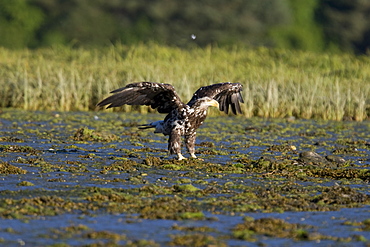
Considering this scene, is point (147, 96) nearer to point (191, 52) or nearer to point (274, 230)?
point (274, 230)

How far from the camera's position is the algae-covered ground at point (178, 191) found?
599 centimetres

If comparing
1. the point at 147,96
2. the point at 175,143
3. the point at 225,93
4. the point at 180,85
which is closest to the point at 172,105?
the point at 147,96

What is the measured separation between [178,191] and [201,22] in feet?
103

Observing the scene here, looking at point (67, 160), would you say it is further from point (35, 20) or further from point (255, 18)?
point (255, 18)

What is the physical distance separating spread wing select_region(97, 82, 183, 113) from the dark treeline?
18.5m

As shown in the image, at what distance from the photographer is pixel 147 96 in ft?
33.9

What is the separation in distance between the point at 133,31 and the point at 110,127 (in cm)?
2123

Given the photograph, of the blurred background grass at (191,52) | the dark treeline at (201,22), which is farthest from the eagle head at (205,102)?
the dark treeline at (201,22)

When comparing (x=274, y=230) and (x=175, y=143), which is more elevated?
(x=175, y=143)

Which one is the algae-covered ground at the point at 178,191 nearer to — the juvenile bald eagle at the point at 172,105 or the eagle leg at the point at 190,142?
the eagle leg at the point at 190,142

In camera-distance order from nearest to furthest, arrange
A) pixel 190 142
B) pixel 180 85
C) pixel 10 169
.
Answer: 1. pixel 10 169
2. pixel 190 142
3. pixel 180 85

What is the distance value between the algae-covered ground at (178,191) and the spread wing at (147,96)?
0.82 metres

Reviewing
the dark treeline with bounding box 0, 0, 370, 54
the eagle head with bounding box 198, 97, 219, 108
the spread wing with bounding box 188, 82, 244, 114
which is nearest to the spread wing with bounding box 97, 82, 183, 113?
the eagle head with bounding box 198, 97, 219, 108

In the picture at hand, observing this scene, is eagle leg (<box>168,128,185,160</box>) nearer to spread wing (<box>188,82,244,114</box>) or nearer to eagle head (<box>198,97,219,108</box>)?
eagle head (<box>198,97,219,108</box>)
